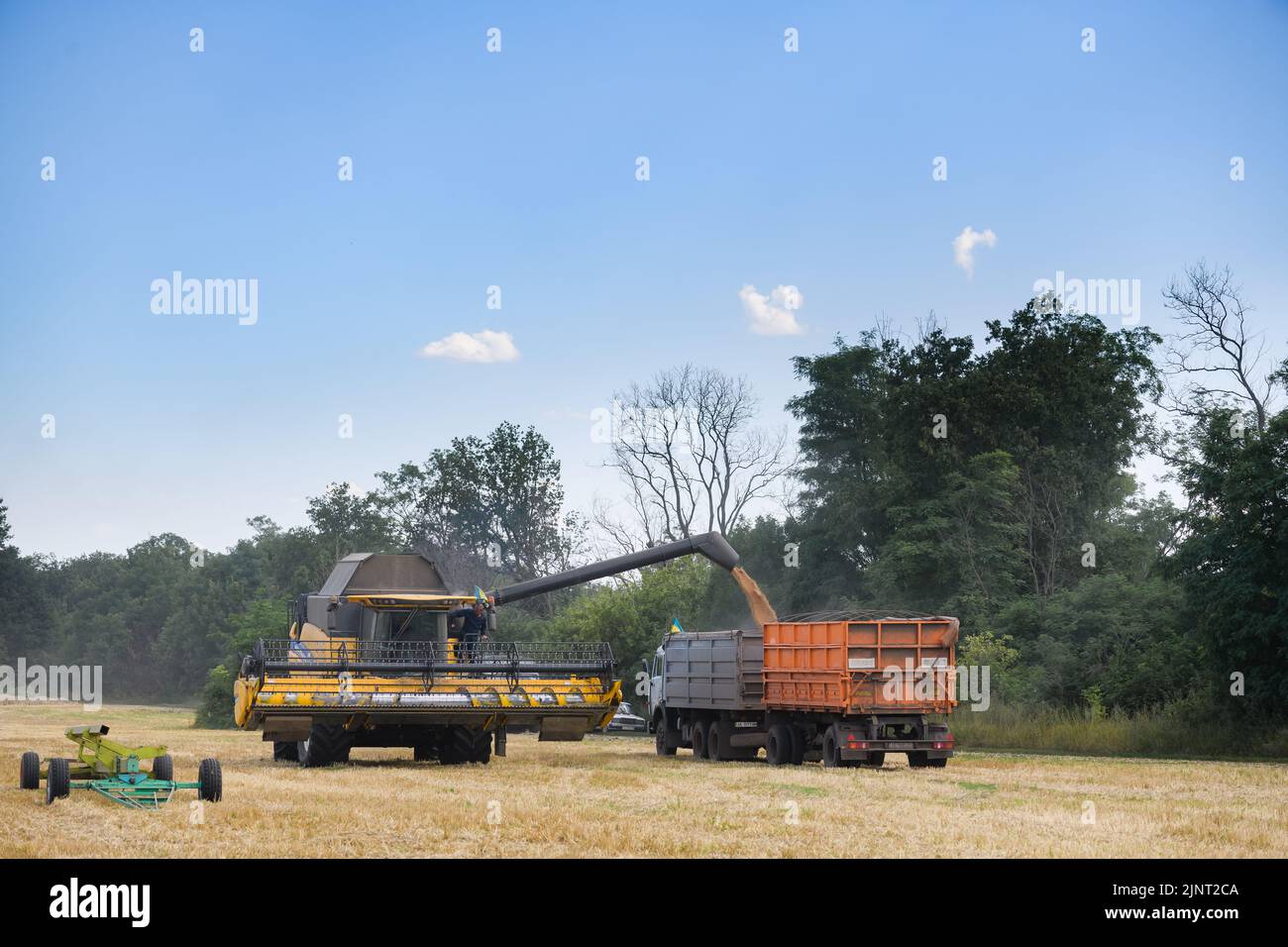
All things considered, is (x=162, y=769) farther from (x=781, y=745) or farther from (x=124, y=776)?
(x=781, y=745)

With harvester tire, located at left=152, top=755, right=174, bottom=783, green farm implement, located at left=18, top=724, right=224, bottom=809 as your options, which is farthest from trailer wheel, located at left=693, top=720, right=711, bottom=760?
harvester tire, located at left=152, top=755, right=174, bottom=783

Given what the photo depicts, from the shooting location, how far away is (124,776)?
17.3 metres

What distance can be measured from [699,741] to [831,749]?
224 inches

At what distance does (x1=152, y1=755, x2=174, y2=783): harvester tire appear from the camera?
17.2 m

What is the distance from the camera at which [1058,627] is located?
4272 cm

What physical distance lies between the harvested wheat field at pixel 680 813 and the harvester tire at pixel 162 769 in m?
0.45

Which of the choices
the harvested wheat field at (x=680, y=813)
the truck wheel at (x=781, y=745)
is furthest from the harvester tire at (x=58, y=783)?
the truck wheel at (x=781, y=745)

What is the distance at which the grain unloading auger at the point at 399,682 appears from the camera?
2378 centimetres

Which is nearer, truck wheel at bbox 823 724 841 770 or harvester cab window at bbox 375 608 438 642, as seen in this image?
truck wheel at bbox 823 724 841 770

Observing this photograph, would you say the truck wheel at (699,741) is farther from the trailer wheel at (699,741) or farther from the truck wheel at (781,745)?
the truck wheel at (781,745)

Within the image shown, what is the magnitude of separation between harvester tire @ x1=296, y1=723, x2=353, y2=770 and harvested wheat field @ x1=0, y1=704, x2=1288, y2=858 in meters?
0.35

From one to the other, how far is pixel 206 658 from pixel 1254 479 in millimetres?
100426

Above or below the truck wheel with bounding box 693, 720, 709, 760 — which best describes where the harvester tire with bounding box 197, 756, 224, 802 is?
above

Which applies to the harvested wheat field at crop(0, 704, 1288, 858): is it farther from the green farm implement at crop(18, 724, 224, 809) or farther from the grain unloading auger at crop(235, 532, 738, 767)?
the grain unloading auger at crop(235, 532, 738, 767)
